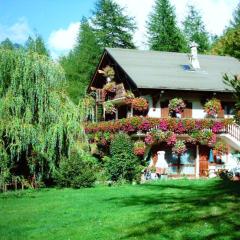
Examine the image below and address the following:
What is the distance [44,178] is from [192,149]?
1252cm

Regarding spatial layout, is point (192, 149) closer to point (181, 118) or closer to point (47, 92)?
point (181, 118)

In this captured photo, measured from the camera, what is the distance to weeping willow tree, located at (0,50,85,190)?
22922mm

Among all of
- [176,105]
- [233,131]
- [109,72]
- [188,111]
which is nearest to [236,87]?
[176,105]

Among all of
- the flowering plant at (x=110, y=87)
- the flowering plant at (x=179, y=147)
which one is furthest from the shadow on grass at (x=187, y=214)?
the flowering plant at (x=110, y=87)

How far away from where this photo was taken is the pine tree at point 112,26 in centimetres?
5962

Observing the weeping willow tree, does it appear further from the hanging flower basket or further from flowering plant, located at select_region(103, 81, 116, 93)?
flowering plant, located at select_region(103, 81, 116, 93)

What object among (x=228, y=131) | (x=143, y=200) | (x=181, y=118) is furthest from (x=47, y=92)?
(x=228, y=131)

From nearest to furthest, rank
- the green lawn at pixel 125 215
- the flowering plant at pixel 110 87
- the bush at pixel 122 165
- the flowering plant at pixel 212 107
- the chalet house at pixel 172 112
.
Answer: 1. the green lawn at pixel 125 215
2. the bush at pixel 122 165
3. the chalet house at pixel 172 112
4. the flowering plant at pixel 212 107
5. the flowering plant at pixel 110 87

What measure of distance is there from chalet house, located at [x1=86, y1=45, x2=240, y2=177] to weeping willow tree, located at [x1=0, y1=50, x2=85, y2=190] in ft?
27.5

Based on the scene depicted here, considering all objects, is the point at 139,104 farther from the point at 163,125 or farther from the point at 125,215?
the point at 125,215

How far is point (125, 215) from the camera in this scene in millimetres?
14508

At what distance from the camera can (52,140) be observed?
23.7 m

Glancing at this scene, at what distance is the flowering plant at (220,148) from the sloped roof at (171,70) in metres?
3.77

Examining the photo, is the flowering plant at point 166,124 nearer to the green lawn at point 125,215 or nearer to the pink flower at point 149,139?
the pink flower at point 149,139
